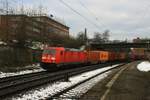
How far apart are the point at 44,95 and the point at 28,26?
39886 millimetres

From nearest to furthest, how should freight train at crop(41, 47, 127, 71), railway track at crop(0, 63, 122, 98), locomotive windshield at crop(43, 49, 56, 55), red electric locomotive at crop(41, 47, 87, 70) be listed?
railway track at crop(0, 63, 122, 98) < red electric locomotive at crop(41, 47, 87, 70) < freight train at crop(41, 47, 127, 71) < locomotive windshield at crop(43, 49, 56, 55)

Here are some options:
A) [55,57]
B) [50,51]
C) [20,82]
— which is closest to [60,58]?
[55,57]

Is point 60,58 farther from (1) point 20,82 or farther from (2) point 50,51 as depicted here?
(1) point 20,82

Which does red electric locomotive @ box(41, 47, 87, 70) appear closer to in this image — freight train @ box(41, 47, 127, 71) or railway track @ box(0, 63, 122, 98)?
freight train @ box(41, 47, 127, 71)

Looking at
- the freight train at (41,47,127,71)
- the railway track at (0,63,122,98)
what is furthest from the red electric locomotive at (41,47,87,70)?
the railway track at (0,63,122,98)

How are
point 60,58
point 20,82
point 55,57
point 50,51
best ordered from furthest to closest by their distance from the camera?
point 50,51
point 60,58
point 55,57
point 20,82

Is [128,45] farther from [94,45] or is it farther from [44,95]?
[44,95]

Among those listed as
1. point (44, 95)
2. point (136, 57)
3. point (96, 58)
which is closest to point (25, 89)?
point (44, 95)

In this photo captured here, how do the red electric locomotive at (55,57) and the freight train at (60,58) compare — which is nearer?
the red electric locomotive at (55,57)

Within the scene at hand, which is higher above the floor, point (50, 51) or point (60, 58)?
point (50, 51)

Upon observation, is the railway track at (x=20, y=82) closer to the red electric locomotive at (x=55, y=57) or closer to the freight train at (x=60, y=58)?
the red electric locomotive at (x=55, y=57)

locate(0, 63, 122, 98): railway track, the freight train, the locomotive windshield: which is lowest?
locate(0, 63, 122, 98): railway track

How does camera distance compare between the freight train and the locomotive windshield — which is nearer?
the freight train

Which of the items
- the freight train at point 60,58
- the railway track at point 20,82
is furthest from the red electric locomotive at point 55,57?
the railway track at point 20,82
